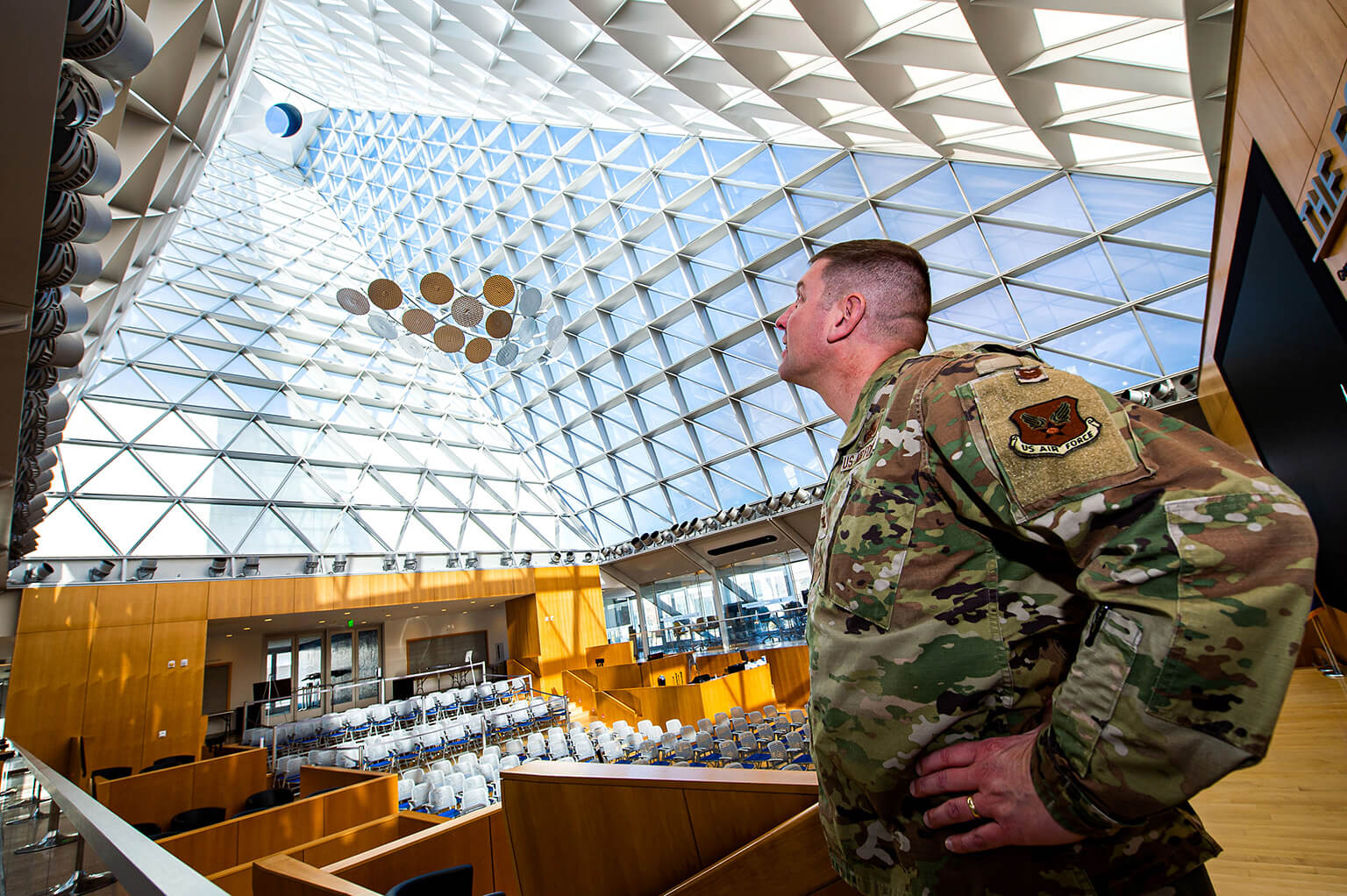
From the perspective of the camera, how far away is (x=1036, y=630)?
1095 mm

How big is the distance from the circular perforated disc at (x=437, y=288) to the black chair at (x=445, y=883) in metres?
9.10

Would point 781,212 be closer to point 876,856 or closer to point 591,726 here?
point 591,726

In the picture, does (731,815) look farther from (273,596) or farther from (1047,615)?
(273,596)

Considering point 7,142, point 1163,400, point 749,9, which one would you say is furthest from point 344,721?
point 1163,400

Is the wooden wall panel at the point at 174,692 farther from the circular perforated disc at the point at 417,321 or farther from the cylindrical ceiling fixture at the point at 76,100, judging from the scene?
the cylindrical ceiling fixture at the point at 76,100

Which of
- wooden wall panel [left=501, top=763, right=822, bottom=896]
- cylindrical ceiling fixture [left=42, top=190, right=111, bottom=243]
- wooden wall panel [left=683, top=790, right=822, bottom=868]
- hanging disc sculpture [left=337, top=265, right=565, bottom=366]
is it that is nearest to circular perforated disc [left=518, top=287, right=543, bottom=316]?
hanging disc sculpture [left=337, top=265, right=565, bottom=366]

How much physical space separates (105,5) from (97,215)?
1.53m

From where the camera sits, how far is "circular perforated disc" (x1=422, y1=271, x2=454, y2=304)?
10.6 metres

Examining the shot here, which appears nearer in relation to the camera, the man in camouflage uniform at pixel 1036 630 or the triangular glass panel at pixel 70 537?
the man in camouflage uniform at pixel 1036 630

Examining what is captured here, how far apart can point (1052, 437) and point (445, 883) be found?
14.5ft

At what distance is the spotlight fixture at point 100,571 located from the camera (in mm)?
16391

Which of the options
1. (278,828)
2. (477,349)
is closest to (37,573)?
(477,349)

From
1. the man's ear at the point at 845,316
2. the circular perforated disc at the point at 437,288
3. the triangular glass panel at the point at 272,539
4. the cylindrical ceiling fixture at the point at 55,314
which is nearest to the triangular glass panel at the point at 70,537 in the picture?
the triangular glass panel at the point at 272,539

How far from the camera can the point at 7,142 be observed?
8.68 feet
